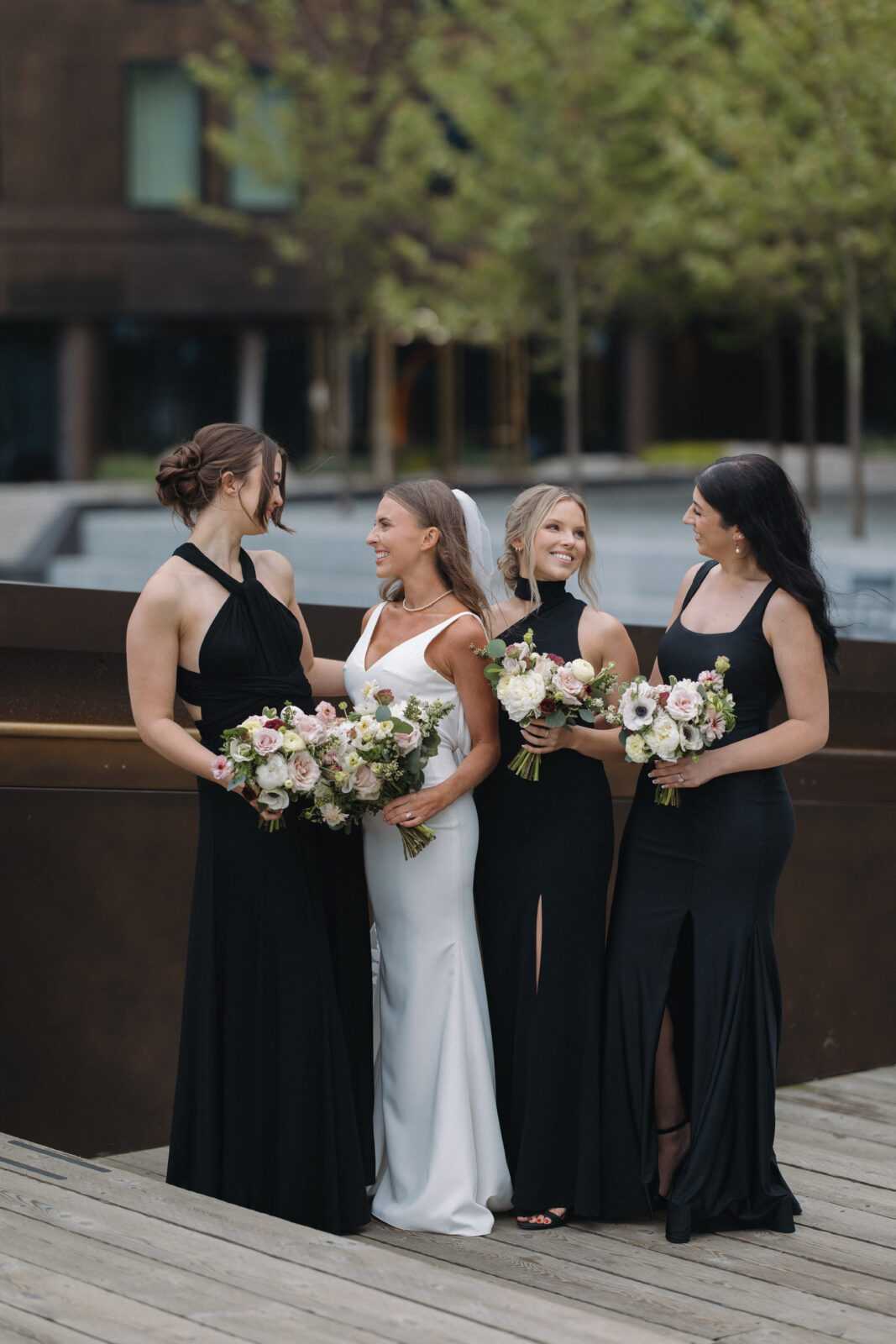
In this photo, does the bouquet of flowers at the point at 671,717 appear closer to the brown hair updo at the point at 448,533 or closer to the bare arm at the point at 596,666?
the bare arm at the point at 596,666

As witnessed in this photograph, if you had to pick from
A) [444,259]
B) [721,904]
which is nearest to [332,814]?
[721,904]

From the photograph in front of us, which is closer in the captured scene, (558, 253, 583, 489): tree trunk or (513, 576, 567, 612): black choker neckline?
(513, 576, 567, 612): black choker neckline

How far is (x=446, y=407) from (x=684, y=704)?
99.1 ft

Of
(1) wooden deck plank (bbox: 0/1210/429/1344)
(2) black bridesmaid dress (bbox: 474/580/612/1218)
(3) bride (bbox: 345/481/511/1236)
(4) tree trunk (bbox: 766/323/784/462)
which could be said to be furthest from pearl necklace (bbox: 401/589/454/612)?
(4) tree trunk (bbox: 766/323/784/462)

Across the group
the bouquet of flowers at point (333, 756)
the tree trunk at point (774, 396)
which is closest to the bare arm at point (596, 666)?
the bouquet of flowers at point (333, 756)

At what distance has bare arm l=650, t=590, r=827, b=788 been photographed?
454 cm

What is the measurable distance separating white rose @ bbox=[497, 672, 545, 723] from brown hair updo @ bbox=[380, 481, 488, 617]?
1.68 feet

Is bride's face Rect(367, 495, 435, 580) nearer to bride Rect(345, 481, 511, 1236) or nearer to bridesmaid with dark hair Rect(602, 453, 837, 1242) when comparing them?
bride Rect(345, 481, 511, 1236)

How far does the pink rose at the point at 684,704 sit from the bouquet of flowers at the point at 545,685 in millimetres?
200

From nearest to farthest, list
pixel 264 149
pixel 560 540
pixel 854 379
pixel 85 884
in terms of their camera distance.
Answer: pixel 560 540 < pixel 85 884 < pixel 854 379 < pixel 264 149

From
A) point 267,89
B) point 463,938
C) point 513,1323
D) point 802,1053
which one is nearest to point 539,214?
point 267,89

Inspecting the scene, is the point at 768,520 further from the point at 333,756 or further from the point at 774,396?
the point at 774,396

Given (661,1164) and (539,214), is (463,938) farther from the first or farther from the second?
(539,214)

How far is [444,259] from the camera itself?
31.5 meters
